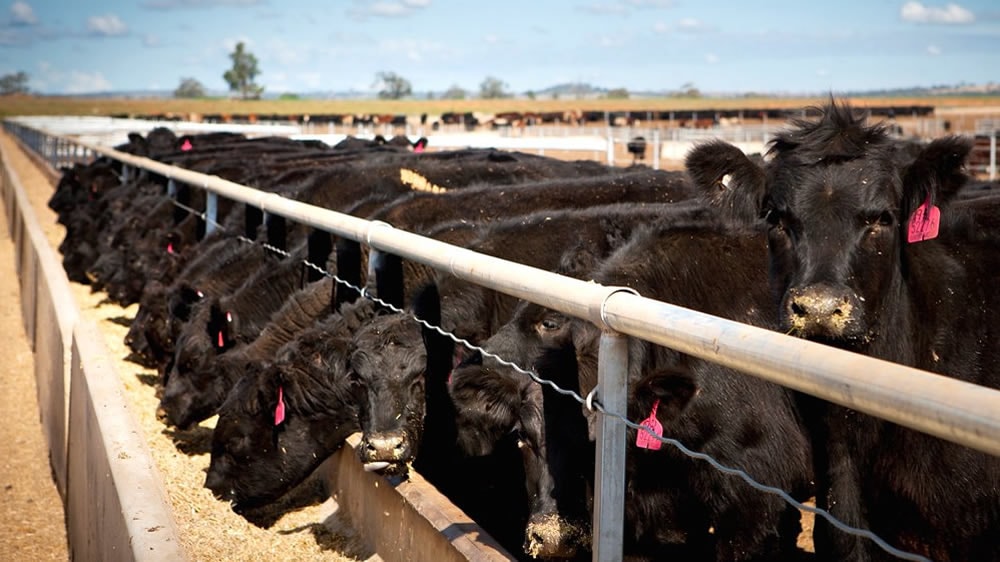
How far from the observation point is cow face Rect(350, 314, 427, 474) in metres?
4.62

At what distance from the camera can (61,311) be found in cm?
665

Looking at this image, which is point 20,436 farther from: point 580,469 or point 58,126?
point 58,126

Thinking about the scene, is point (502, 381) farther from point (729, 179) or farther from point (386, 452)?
point (729, 179)

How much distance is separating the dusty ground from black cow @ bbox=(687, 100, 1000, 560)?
2.03 m

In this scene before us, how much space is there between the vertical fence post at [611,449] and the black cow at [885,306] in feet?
2.41

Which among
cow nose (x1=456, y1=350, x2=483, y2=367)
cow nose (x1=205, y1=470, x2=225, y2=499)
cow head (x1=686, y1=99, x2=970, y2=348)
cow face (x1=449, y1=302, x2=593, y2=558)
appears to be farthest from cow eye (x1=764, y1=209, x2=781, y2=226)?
cow nose (x1=205, y1=470, x2=225, y2=499)

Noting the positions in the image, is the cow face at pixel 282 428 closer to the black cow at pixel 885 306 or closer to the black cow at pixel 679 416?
the black cow at pixel 679 416

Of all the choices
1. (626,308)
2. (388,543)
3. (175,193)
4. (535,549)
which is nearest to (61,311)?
(388,543)

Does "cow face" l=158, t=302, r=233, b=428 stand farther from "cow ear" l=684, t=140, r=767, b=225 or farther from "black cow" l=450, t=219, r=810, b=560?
"cow ear" l=684, t=140, r=767, b=225

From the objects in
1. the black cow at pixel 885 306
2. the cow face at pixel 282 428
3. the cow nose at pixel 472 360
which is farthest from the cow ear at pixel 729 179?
the cow face at pixel 282 428

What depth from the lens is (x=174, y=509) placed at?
202 inches

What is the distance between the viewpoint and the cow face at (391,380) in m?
4.62

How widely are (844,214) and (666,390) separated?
2.55ft

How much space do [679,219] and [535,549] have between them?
2097 mm
